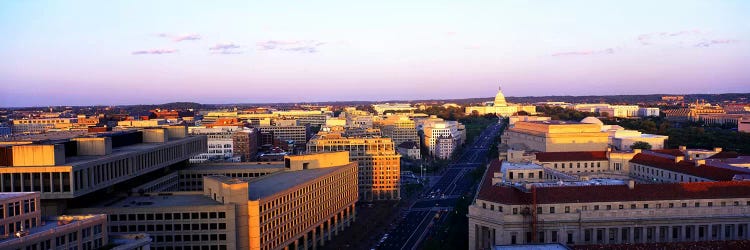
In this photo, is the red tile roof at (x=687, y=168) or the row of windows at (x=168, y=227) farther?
the red tile roof at (x=687, y=168)

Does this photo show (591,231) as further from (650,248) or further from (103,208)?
(103,208)

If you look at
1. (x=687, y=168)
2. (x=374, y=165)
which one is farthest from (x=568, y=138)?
(x=687, y=168)

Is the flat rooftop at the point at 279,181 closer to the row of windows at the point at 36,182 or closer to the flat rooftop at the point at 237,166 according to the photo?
the flat rooftop at the point at 237,166

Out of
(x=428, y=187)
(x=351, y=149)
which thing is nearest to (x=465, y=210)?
(x=351, y=149)

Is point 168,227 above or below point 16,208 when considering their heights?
below

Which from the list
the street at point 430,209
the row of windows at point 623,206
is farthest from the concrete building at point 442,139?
the row of windows at point 623,206

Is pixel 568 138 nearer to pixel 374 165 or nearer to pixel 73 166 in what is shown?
pixel 374 165

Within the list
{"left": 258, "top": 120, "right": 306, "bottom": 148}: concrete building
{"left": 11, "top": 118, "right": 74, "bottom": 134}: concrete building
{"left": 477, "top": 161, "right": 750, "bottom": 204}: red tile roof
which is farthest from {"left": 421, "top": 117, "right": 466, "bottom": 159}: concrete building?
{"left": 477, "top": 161, "right": 750, "bottom": 204}: red tile roof

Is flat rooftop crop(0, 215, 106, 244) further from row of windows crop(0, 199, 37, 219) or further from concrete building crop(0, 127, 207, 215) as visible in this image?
concrete building crop(0, 127, 207, 215)
